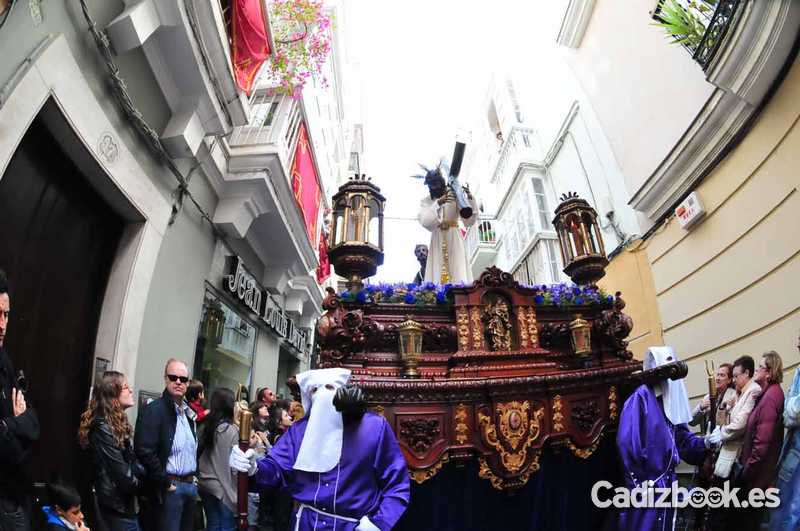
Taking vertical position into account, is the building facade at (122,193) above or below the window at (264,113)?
below

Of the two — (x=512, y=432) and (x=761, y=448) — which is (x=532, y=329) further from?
(x=761, y=448)

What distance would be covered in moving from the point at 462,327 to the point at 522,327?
0.59 meters

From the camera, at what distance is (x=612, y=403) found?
12.7ft

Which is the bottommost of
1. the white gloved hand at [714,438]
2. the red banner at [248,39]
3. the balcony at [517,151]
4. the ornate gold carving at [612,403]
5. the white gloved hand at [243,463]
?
the white gloved hand at [243,463]

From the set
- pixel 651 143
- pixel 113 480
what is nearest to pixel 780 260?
pixel 651 143

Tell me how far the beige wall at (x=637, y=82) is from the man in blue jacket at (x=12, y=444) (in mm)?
8454

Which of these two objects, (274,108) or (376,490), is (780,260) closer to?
(376,490)

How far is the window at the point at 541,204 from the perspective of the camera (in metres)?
13.0

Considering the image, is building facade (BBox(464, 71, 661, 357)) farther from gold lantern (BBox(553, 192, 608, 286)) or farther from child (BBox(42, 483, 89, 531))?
child (BBox(42, 483, 89, 531))

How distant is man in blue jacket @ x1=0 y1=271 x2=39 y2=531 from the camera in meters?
1.99

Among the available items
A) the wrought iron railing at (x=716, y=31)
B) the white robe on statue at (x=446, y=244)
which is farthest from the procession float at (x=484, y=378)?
the wrought iron railing at (x=716, y=31)

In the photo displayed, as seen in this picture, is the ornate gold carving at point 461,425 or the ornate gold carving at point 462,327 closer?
the ornate gold carving at point 461,425

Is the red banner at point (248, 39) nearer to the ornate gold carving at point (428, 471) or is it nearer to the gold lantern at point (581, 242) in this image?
the gold lantern at point (581, 242)

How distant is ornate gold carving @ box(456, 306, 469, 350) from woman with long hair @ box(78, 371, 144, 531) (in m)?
2.69
